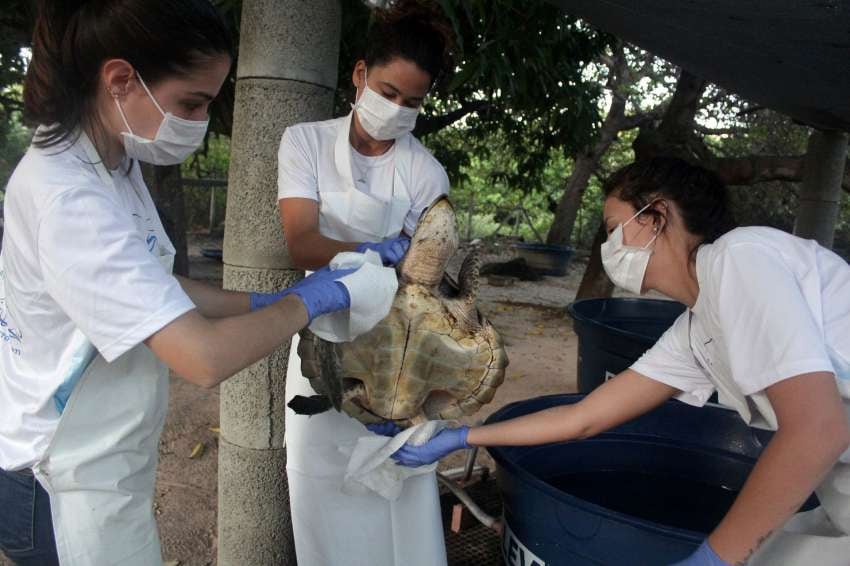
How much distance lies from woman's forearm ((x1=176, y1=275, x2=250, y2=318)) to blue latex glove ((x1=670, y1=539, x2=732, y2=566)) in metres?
1.18

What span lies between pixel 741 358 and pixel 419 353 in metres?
0.93

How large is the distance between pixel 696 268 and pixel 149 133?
1.15m

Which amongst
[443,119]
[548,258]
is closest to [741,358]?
[443,119]

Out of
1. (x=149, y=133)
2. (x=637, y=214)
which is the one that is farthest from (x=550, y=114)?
(x=149, y=133)

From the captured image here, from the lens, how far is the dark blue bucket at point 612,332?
2.65m

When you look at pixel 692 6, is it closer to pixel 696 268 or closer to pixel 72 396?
pixel 696 268

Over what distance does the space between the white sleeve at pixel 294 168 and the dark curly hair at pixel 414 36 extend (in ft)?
1.17

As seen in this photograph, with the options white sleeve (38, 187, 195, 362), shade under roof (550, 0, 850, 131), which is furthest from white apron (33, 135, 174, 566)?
shade under roof (550, 0, 850, 131)

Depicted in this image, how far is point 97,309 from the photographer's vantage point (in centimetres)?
100

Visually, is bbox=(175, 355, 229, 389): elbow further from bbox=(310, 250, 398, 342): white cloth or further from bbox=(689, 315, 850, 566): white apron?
bbox=(689, 315, 850, 566): white apron

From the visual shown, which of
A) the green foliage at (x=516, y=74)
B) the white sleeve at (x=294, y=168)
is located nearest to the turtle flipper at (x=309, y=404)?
the white sleeve at (x=294, y=168)

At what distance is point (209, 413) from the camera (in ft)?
12.6

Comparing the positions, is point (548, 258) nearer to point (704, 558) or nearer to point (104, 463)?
point (704, 558)

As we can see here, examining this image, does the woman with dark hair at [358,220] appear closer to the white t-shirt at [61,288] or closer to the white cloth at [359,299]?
the white cloth at [359,299]
